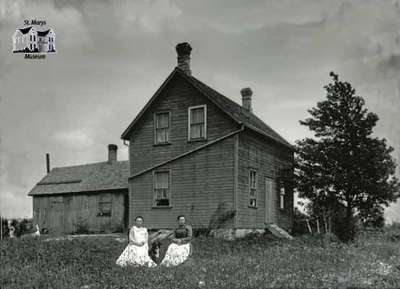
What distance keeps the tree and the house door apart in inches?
77.1

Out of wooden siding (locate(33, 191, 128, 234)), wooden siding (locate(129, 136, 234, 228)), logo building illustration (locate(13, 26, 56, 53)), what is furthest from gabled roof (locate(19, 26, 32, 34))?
wooden siding (locate(33, 191, 128, 234))

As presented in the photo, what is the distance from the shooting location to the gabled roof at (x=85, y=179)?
34.2 m

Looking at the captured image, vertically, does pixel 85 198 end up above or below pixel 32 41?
below

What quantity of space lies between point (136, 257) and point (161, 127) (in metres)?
11.4

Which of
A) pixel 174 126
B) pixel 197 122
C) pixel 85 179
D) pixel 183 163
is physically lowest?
pixel 85 179

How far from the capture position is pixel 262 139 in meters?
26.4

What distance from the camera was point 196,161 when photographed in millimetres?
24422

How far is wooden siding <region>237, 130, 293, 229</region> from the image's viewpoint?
23.8m

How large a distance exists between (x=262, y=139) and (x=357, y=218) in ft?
19.7

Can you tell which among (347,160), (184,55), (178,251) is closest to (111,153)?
(184,55)

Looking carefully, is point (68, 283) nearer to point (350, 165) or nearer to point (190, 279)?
point (190, 279)

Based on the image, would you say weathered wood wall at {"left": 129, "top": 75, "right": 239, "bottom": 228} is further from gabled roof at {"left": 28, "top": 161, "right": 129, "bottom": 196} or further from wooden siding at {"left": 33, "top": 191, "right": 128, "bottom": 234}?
gabled roof at {"left": 28, "top": 161, "right": 129, "bottom": 196}

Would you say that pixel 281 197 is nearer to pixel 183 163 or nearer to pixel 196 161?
pixel 196 161

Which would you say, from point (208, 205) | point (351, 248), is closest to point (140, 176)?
point (208, 205)
